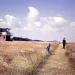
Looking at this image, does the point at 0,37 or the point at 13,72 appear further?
the point at 0,37

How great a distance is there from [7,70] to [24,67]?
5.69 feet

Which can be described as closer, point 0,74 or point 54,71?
point 0,74

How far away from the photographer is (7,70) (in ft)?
46.0

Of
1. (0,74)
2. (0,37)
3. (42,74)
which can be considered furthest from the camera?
(0,37)

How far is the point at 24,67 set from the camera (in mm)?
15539

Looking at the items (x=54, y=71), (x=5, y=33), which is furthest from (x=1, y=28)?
(x=54, y=71)

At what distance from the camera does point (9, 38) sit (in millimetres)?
96938

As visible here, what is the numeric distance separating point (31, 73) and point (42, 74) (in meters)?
0.87

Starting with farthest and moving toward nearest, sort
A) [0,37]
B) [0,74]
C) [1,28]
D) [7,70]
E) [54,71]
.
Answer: [1,28] → [0,37] → [54,71] → [7,70] → [0,74]

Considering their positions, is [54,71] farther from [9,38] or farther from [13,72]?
[9,38]

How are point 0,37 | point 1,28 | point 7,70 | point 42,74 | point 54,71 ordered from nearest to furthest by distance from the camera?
1. point 7,70
2. point 42,74
3. point 54,71
4. point 0,37
5. point 1,28

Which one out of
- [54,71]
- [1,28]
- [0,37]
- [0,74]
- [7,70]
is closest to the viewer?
[0,74]

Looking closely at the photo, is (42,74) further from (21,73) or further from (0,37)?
(0,37)

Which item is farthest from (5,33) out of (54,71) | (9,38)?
(54,71)
